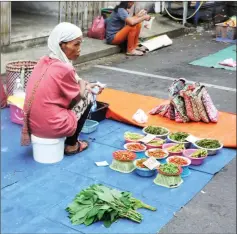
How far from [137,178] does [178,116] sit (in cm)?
144

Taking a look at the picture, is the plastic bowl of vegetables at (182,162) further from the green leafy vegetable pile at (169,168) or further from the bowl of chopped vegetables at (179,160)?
the green leafy vegetable pile at (169,168)

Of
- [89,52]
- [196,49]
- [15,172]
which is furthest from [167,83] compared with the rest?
[15,172]

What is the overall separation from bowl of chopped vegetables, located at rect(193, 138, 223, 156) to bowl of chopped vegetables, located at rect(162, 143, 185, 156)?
177 mm

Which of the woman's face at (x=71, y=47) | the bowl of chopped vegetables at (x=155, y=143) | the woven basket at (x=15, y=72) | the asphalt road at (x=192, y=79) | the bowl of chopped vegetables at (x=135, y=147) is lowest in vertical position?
the asphalt road at (x=192, y=79)

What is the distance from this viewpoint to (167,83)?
720cm

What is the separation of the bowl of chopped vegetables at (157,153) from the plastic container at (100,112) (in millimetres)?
1025

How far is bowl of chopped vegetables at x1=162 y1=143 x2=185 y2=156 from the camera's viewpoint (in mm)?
4492

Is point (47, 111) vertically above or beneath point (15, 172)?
above

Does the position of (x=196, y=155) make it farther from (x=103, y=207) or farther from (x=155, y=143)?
(x=103, y=207)

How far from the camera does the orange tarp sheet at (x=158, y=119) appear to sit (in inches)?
199

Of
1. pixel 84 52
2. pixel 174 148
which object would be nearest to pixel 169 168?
pixel 174 148

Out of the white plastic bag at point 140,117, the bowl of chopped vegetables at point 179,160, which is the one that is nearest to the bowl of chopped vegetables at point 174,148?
the bowl of chopped vegetables at point 179,160

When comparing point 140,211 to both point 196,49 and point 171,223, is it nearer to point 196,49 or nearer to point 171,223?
point 171,223

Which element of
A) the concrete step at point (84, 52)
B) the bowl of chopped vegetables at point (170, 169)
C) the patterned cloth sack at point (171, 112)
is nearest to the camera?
the bowl of chopped vegetables at point (170, 169)
